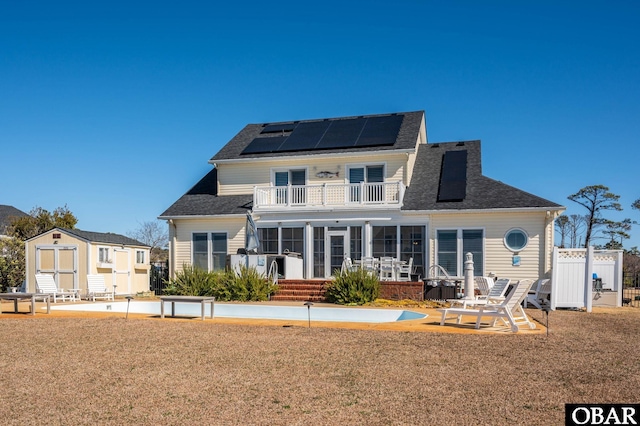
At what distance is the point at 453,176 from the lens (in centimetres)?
2294

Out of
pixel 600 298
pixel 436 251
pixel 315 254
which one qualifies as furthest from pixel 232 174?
pixel 600 298

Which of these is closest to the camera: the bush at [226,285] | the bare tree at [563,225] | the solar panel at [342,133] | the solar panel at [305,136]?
the bush at [226,285]

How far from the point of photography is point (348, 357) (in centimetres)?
866

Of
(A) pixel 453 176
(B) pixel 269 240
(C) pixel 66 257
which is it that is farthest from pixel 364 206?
(C) pixel 66 257

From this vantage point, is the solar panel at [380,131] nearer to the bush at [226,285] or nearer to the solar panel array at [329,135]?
the solar panel array at [329,135]

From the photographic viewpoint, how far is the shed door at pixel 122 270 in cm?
2242

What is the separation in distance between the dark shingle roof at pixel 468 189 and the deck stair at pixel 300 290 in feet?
14.6

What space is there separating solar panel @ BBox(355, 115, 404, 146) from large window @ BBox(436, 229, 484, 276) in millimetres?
4438

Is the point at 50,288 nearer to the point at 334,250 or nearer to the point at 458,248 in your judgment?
the point at 334,250

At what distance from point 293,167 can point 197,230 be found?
4.83 metres

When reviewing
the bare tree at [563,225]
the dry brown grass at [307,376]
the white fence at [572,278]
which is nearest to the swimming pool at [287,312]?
the dry brown grass at [307,376]

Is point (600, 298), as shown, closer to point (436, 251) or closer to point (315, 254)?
point (436, 251)

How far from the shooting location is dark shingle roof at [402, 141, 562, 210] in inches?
811

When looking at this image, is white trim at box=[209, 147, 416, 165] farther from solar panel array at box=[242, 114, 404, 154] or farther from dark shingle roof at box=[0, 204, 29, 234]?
dark shingle roof at box=[0, 204, 29, 234]
